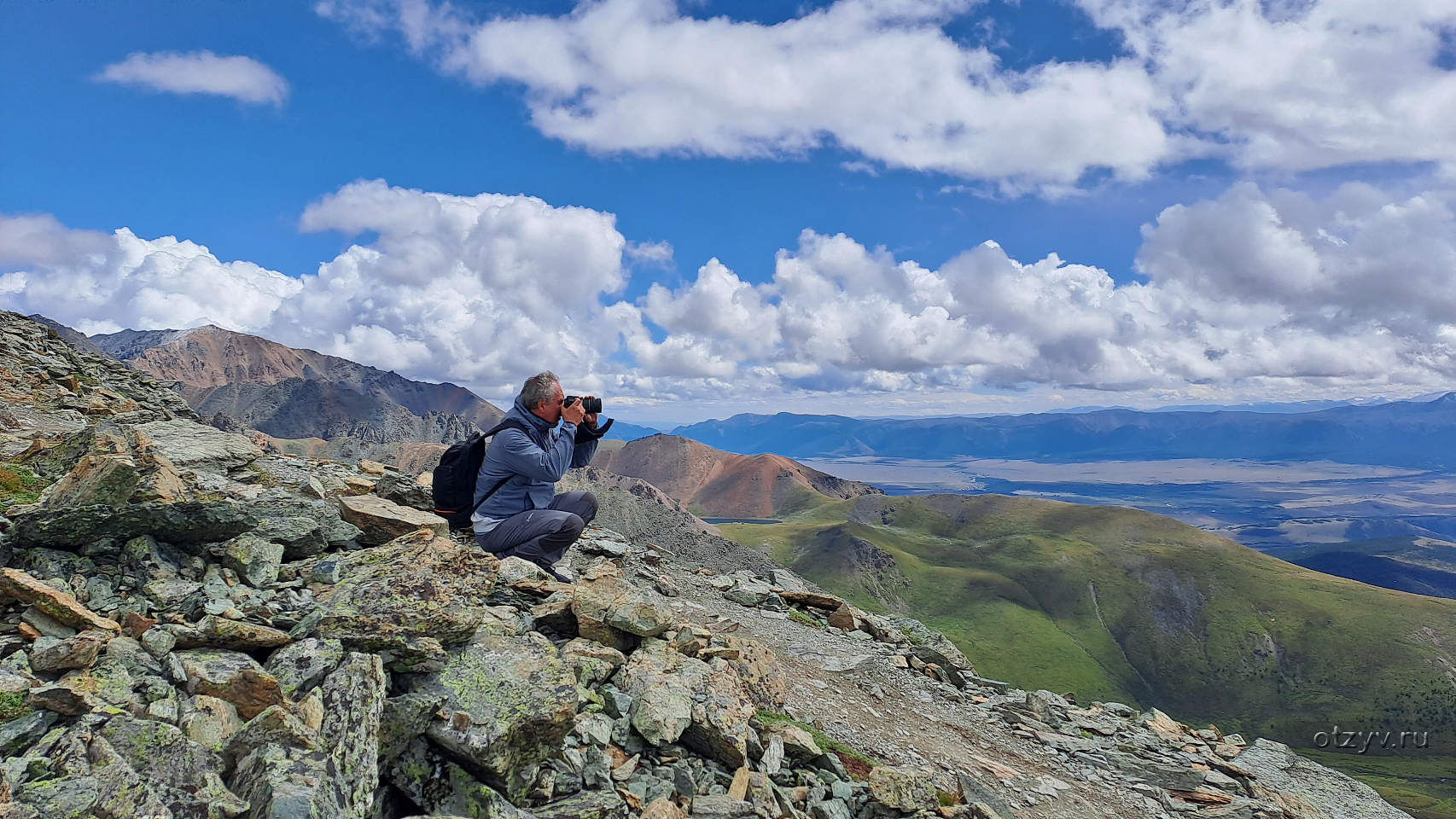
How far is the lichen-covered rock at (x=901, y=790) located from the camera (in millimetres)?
11352

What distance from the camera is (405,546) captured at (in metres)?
11.6

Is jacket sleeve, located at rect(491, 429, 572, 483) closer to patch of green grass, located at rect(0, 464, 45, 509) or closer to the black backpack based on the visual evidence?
the black backpack

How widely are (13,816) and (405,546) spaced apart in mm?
6388

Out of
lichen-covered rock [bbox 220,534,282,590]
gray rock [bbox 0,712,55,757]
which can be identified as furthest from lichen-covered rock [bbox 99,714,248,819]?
lichen-covered rock [bbox 220,534,282,590]

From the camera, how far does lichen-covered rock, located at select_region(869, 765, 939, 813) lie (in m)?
11.4

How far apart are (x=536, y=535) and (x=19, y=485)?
9.53 metres

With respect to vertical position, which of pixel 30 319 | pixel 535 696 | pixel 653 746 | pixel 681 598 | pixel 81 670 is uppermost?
pixel 30 319

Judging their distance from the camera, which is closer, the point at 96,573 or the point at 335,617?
the point at 335,617

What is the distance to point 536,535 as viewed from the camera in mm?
14969

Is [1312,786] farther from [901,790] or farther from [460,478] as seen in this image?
[460,478]

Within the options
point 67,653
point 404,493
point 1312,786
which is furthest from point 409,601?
point 1312,786

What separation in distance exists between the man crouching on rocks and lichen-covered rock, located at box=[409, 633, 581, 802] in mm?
4704

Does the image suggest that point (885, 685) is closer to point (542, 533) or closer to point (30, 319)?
point (542, 533)

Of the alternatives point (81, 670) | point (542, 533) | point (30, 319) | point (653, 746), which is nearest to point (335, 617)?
point (81, 670)
